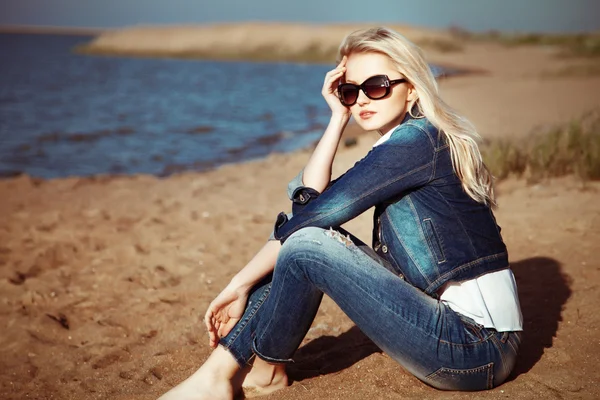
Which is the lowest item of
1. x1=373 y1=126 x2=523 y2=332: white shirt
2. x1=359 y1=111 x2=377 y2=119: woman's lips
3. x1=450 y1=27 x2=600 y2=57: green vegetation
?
x1=450 y1=27 x2=600 y2=57: green vegetation

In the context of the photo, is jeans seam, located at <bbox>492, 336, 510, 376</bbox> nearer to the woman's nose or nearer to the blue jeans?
the blue jeans

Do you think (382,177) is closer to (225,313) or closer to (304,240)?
(304,240)

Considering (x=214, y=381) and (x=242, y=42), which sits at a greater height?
(x=214, y=381)

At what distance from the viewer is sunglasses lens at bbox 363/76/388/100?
97.2 inches

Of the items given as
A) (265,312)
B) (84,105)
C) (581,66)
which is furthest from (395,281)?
(581,66)

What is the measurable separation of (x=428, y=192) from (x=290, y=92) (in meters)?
17.9

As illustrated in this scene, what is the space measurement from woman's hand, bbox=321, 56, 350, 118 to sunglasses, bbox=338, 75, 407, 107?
47mm

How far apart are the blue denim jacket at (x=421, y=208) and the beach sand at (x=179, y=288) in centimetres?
49

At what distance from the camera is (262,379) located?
2.55 m

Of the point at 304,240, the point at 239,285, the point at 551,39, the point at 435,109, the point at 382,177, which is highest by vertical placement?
the point at 435,109

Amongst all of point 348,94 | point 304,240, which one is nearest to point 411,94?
point 348,94

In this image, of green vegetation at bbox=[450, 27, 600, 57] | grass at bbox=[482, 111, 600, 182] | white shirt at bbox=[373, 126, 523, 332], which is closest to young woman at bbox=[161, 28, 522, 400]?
white shirt at bbox=[373, 126, 523, 332]

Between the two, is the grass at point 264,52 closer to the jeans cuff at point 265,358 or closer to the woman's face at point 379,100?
the woman's face at point 379,100

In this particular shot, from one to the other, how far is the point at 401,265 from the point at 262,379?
0.72m
